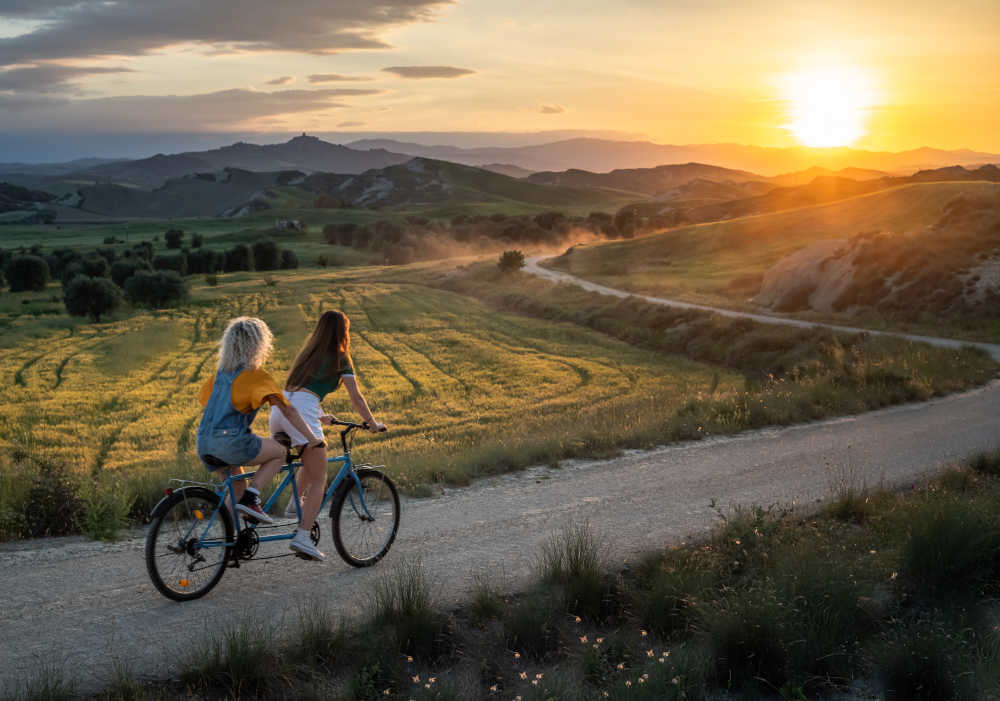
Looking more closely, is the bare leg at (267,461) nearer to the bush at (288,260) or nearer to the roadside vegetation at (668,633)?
the roadside vegetation at (668,633)

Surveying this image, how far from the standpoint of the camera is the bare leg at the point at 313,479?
7504 millimetres

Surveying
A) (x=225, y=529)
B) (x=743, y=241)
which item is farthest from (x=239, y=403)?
(x=743, y=241)

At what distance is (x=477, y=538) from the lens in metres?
8.73

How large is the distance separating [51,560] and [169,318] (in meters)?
57.3

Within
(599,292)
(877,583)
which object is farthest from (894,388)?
(599,292)

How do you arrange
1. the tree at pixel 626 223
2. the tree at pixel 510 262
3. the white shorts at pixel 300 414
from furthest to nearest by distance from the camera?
the tree at pixel 626 223 < the tree at pixel 510 262 < the white shorts at pixel 300 414

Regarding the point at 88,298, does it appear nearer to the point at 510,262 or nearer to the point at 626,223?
the point at 510,262

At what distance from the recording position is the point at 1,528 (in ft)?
27.9

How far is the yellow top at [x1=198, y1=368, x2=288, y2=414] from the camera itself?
22.7 feet

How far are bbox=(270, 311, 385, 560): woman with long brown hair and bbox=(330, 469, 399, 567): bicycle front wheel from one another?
0.29 metres

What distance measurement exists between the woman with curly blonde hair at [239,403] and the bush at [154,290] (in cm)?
7249

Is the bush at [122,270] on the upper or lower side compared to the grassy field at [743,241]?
lower

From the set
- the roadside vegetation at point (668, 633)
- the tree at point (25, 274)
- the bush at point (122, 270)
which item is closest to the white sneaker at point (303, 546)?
the roadside vegetation at point (668, 633)

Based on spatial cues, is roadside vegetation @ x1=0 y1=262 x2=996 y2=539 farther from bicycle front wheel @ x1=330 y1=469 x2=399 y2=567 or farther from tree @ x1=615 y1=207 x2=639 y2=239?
tree @ x1=615 y1=207 x2=639 y2=239
